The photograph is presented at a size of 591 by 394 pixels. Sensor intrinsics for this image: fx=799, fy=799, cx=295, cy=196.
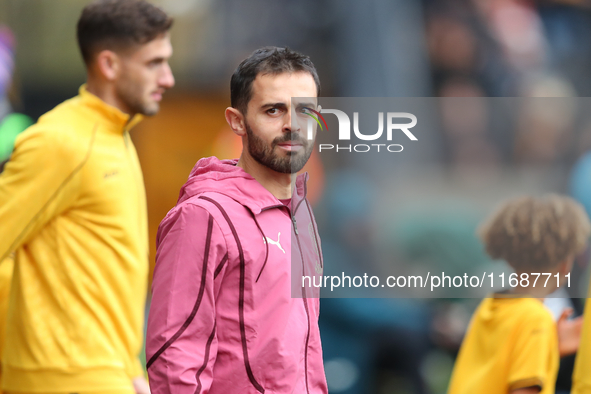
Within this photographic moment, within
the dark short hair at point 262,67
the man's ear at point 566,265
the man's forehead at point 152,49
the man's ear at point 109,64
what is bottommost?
the man's ear at point 566,265

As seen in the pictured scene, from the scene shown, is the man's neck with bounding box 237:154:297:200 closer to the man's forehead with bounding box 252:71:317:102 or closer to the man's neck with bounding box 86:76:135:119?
the man's forehead with bounding box 252:71:317:102

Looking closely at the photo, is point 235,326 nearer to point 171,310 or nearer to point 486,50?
point 171,310

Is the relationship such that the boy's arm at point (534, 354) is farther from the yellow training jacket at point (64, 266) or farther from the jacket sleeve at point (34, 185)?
the jacket sleeve at point (34, 185)

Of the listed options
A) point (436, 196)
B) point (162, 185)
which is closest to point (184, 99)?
point (162, 185)

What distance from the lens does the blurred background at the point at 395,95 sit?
13.8ft

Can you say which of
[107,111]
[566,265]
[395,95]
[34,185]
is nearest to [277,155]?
[34,185]

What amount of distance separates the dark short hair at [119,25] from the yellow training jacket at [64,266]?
1.61 ft

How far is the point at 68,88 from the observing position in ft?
24.4

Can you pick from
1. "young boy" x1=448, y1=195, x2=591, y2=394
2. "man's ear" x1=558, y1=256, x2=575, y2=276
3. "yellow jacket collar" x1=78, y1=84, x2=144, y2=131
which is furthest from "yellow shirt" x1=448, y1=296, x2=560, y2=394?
"yellow jacket collar" x1=78, y1=84, x2=144, y2=131

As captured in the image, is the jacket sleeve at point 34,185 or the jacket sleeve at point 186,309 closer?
the jacket sleeve at point 186,309

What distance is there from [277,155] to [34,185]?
1.24m

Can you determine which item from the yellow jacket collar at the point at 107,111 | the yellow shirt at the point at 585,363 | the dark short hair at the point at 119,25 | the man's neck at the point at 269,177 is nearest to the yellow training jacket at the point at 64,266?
the yellow jacket collar at the point at 107,111

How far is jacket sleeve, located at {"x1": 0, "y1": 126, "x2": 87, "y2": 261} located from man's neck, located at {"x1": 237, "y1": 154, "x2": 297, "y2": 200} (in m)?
1.04

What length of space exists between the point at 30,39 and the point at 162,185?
1869mm
